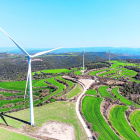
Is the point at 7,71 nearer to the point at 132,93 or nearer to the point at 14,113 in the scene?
the point at 14,113

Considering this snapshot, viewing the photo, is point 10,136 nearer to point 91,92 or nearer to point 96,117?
point 96,117

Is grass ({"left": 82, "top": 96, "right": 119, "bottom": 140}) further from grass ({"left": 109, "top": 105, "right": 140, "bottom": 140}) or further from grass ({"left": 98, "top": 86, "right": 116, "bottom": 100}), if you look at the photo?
grass ({"left": 98, "top": 86, "right": 116, "bottom": 100})

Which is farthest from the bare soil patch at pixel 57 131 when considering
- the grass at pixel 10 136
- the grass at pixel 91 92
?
the grass at pixel 91 92

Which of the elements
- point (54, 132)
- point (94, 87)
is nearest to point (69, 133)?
point (54, 132)

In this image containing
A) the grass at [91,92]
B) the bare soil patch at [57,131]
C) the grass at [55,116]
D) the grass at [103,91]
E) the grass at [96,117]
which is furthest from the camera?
the grass at [91,92]

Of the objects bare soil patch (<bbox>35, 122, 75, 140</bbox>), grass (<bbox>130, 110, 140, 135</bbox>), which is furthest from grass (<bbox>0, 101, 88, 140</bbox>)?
grass (<bbox>130, 110, 140, 135</bbox>)

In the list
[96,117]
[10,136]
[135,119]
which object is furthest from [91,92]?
[10,136]

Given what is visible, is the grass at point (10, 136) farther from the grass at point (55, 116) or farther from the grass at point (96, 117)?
the grass at point (96, 117)
